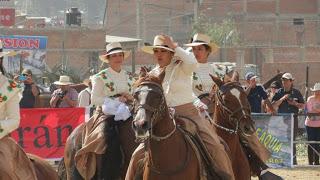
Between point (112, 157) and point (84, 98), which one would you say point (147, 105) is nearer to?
point (112, 157)

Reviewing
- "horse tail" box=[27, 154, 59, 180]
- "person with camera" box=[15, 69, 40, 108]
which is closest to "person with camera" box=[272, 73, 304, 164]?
"person with camera" box=[15, 69, 40, 108]

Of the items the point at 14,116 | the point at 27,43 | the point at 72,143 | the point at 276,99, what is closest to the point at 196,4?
the point at 27,43

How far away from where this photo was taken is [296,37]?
66750 mm

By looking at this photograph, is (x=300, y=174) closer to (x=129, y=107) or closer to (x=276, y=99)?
(x=276, y=99)

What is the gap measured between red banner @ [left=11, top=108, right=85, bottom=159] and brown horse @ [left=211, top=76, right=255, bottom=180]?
7689 millimetres

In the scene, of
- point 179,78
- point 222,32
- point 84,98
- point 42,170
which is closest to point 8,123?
point 42,170

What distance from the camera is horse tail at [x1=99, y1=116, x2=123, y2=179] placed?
12.2 meters

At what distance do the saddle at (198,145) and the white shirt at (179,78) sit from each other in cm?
24

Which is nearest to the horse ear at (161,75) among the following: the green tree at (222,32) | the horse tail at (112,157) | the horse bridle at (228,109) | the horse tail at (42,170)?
the horse tail at (42,170)

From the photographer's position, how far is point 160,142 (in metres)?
9.41

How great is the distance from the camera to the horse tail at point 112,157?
1221 centimetres

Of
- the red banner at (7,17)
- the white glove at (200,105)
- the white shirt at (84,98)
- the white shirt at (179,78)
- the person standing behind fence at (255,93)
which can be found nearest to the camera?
the white shirt at (179,78)

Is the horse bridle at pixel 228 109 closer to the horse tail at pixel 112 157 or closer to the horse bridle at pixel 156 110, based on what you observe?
the horse tail at pixel 112 157

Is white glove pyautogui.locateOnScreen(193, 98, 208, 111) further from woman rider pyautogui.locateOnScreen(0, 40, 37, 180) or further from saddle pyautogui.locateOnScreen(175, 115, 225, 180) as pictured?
woman rider pyautogui.locateOnScreen(0, 40, 37, 180)
